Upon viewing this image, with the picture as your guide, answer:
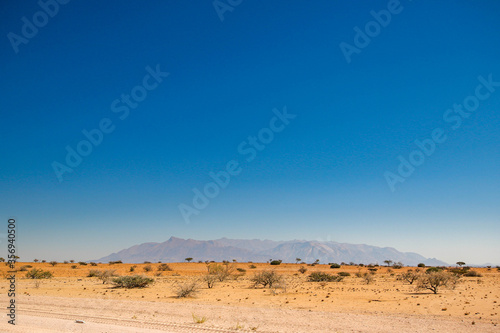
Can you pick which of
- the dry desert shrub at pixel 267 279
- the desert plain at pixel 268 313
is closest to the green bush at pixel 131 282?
the desert plain at pixel 268 313

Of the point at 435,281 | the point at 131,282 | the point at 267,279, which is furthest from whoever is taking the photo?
the point at 267,279

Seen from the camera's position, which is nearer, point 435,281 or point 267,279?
point 435,281

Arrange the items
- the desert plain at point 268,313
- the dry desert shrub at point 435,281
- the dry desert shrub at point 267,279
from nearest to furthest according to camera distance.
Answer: the desert plain at point 268,313, the dry desert shrub at point 435,281, the dry desert shrub at point 267,279

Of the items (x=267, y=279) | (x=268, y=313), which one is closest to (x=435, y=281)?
(x=267, y=279)

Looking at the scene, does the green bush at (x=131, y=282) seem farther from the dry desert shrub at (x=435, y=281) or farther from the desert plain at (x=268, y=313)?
the dry desert shrub at (x=435, y=281)

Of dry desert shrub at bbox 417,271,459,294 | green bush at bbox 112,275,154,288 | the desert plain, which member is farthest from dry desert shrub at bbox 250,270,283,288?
dry desert shrub at bbox 417,271,459,294

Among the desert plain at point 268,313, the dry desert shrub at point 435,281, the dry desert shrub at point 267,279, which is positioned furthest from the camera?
the dry desert shrub at point 267,279

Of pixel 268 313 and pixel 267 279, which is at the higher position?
pixel 268 313

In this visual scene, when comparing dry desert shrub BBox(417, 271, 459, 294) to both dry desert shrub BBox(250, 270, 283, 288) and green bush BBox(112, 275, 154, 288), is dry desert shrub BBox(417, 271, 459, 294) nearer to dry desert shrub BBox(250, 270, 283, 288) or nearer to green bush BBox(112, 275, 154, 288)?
dry desert shrub BBox(250, 270, 283, 288)

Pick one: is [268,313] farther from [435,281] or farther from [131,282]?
[131,282]

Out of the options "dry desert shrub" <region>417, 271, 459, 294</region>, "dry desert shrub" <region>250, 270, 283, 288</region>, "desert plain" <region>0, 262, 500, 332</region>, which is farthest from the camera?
"dry desert shrub" <region>250, 270, 283, 288</region>

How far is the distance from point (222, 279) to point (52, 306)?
1841 cm

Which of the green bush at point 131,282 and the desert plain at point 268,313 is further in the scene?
the green bush at point 131,282

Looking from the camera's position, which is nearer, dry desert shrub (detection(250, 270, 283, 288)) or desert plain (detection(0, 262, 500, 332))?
desert plain (detection(0, 262, 500, 332))
